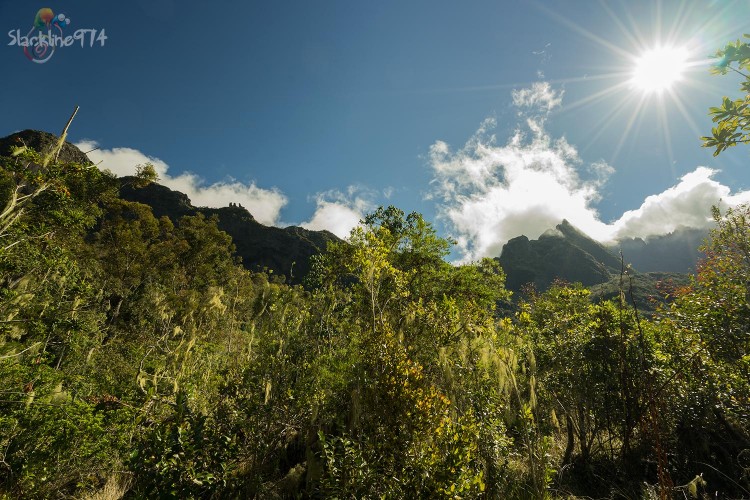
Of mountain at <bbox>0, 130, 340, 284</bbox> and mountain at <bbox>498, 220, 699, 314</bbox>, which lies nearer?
mountain at <bbox>0, 130, 340, 284</bbox>

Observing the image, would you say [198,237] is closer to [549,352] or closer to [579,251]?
[549,352]

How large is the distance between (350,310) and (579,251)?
560 feet

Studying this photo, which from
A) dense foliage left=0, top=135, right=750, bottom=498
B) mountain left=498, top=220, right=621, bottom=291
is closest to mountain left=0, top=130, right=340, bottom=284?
dense foliage left=0, top=135, right=750, bottom=498

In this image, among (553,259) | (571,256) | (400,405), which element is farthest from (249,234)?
(571,256)

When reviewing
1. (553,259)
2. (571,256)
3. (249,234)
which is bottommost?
(249,234)

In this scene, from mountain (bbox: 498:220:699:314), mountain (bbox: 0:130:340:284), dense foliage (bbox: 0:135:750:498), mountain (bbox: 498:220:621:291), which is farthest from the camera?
mountain (bbox: 498:220:699:314)

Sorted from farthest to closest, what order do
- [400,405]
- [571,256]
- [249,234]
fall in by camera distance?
1. [571,256]
2. [249,234]
3. [400,405]

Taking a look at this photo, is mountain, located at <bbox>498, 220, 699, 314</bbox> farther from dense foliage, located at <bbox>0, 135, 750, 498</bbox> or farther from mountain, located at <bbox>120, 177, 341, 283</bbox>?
dense foliage, located at <bbox>0, 135, 750, 498</bbox>

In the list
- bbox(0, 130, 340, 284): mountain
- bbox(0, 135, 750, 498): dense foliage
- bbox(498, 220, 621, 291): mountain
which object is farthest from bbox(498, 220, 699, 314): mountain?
bbox(0, 135, 750, 498): dense foliage

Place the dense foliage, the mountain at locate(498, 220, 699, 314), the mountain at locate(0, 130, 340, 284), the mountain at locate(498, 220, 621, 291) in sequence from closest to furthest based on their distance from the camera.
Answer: the dense foliage, the mountain at locate(0, 130, 340, 284), the mountain at locate(498, 220, 621, 291), the mountain at locate(498, 220, 699, 314)

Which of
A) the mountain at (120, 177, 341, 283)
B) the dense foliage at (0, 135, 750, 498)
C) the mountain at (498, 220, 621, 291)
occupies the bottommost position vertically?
the dense foliage at (0, 135, 750, 498)

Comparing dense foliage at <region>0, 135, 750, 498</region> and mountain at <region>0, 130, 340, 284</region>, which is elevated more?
mountain at <region>0, 130, 340, 284</region>

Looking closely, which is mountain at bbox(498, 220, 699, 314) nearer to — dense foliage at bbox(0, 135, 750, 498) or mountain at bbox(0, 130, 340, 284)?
mountain at bbox(0, 130, 340, 284)

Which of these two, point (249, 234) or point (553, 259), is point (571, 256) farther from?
point (249, 234)
